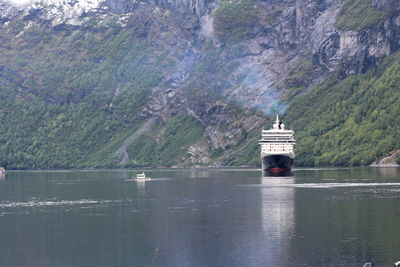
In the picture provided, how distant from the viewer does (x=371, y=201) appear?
545 feet

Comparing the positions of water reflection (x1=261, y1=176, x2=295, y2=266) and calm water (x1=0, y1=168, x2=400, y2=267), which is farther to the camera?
water reflection (x1=261, y1=176, x2=295, y2=266)

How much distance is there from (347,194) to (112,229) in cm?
7121

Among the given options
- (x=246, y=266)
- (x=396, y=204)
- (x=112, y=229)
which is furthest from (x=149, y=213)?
(x=246, y=266)

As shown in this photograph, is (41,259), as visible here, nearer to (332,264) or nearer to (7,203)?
(332,264)

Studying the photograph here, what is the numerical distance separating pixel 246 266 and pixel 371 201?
2903 inches

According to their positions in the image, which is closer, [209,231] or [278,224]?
[209,231]

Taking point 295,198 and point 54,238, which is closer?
point 54,238

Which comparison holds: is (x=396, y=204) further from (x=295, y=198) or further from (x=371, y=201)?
(x=295, y=198)

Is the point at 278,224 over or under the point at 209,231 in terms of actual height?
over

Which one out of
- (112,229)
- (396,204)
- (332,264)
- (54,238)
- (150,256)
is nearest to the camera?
(332,264)

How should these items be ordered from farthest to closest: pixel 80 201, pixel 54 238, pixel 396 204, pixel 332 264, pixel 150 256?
1. pixel 80 201
2. pixel 396 204
3. pixel 54 238
4. pixel 150 256
5. pixel 332 264

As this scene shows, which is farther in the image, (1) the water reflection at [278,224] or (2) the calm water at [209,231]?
(1) the water reflection at [278,224]

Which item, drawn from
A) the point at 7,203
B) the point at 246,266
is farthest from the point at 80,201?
the point at 246,266

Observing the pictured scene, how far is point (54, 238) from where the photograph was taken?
409 ft
